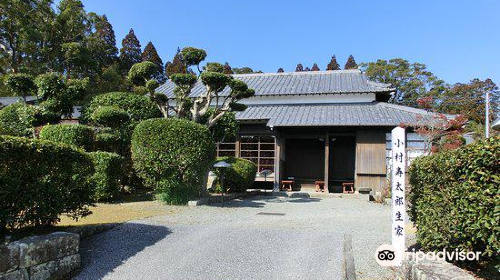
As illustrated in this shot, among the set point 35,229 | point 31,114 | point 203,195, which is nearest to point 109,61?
point 31,114

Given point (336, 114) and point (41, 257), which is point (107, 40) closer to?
point (336, 114)

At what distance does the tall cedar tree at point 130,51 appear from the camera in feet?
136

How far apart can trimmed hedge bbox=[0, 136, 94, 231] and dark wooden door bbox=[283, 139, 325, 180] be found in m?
13.2

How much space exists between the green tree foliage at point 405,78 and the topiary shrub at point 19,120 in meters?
33.0

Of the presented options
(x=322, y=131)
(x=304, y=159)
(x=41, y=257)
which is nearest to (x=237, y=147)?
(x=304, y=159)

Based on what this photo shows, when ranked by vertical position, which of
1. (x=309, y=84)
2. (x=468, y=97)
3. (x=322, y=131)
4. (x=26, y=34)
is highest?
(x=26, y=34)

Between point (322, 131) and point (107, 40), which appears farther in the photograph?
point (107, 40)

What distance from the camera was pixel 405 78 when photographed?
3731cm

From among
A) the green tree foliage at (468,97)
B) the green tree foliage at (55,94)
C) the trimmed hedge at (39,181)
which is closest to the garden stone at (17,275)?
the trimmed hedge at (39,181)

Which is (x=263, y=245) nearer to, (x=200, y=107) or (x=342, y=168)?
(x=200, y=107)

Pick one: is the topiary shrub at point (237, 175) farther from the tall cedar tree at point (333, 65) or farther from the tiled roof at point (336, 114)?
the tall cedar tree at point (333, 65)

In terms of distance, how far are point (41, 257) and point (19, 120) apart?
10099mm

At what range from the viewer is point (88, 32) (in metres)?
30.8

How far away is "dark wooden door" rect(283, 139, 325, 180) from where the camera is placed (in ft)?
59.6
